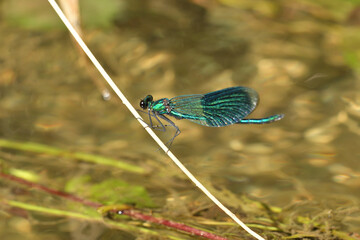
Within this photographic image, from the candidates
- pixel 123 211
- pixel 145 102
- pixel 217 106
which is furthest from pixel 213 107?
pixel 123 211

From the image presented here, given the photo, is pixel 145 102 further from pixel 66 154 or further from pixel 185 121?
pixel 185 121

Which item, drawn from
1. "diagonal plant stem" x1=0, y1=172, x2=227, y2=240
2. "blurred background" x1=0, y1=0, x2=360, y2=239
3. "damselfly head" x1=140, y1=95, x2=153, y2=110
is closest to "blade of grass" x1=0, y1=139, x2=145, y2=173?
"blurred background" x1=0, y1=0, x2=360, y2=239

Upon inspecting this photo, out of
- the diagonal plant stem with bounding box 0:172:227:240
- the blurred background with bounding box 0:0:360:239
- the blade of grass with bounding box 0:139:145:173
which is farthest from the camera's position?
the blade of grass with bounding box 0:139:145:173

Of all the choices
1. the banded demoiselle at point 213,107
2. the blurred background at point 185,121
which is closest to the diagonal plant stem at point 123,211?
the blurred background at point 185,121

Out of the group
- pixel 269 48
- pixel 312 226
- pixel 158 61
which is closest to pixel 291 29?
pixel 269 48

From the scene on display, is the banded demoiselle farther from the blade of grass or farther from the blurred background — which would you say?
the blade of grass

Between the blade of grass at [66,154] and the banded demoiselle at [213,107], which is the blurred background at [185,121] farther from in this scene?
the banded demoiselle at [213,107]
